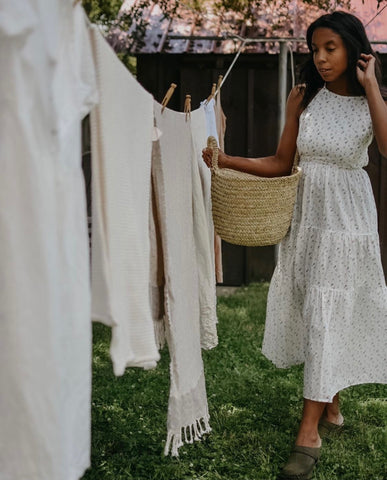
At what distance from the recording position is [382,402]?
137 inches

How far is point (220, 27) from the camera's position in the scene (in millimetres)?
5543

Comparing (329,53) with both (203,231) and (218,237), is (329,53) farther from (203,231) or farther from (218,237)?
(218,237)

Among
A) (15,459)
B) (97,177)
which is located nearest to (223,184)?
(97,177)

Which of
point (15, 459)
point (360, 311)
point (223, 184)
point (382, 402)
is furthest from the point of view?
point (382, 402)

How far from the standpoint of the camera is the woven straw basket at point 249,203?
2.70 m

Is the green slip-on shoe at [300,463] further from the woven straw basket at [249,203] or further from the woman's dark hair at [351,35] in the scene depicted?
the woman's dark hair at [351,35]

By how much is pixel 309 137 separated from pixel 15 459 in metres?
1.74

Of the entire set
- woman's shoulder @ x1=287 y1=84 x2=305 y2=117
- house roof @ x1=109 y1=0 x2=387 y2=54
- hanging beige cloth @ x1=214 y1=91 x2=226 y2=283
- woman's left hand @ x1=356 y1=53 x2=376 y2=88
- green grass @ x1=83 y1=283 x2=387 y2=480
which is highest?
house roof @ x1=109 y1=0 x2=387 y2=54

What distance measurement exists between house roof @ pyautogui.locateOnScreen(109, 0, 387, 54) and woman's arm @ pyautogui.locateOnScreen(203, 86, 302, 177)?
2.46 m

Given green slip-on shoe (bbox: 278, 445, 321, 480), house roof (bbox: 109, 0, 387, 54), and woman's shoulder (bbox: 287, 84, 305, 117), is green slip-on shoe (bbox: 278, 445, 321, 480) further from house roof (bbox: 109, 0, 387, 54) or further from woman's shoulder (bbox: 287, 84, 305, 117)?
house roof (bbox: 109, 0, 387, 54)

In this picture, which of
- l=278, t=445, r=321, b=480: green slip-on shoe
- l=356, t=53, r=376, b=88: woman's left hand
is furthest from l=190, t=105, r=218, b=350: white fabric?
l=356, t=53, r=376, b=88: woman's left hand

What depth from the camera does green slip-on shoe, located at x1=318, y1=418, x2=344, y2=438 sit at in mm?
3074

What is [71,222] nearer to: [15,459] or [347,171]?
[15,459]

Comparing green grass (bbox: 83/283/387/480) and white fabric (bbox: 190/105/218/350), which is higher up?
white fabric (bbox: 190/105/218/350)
